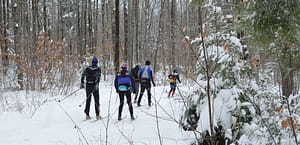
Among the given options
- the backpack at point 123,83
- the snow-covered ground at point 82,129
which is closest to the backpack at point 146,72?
the snow-covered ground at point 82,129

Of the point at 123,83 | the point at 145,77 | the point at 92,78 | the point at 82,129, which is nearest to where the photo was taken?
the point at 82,129

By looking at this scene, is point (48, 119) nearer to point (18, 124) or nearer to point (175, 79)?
point (18, 124)

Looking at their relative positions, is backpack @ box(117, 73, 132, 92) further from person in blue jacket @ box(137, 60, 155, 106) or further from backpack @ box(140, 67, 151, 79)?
backpack @ box(140, 67, 151, 79)

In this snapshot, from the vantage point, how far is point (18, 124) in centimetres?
902

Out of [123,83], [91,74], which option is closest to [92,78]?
Result: [91,74]

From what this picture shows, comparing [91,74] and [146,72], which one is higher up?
[91,74]

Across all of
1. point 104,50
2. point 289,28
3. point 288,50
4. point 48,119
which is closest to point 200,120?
point 288,50

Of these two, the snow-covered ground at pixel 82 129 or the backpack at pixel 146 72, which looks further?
the backpack at pixel 146 72

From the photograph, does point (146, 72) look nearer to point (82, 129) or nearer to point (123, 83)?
point (123, 83)

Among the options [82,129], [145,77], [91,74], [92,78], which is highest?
[91,74]

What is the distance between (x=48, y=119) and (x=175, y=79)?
5.86 metres

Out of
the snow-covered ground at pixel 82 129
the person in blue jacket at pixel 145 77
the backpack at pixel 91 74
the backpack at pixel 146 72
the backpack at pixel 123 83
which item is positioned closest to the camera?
the snow-covered ground at pixel 82 129

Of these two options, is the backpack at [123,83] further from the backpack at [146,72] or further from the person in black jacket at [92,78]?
the backpack at [146,72]

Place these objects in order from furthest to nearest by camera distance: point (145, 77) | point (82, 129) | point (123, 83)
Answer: point (145, 77) → point (123, 83) → point (82, 129)
